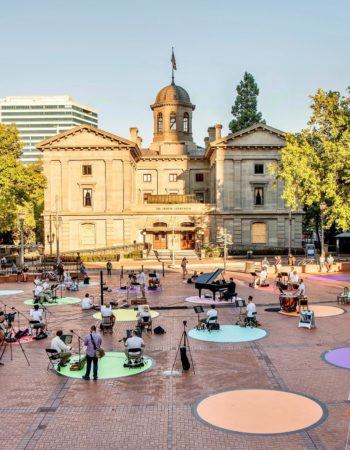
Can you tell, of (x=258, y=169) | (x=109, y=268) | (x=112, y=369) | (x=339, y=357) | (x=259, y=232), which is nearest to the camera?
(x=112, y=369)

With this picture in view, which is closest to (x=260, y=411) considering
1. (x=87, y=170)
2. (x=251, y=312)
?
(x=251, y=312)

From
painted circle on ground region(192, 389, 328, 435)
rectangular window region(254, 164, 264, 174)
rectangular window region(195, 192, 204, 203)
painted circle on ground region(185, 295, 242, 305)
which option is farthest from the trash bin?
rectangular window region(195, 192, 204, 203)

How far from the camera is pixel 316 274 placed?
41.7m

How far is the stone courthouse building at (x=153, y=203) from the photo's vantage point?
200 feet

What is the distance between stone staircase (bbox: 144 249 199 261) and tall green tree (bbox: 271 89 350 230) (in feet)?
57.5

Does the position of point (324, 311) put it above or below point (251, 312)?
below

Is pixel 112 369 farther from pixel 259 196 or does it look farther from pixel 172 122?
pixel 172 122

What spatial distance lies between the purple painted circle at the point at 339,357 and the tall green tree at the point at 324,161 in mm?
25435

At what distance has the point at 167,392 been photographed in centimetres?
1327

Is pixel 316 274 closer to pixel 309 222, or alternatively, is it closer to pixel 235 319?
pixel 235 319

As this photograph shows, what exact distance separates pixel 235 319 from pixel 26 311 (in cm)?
1147

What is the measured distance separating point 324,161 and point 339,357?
2943cm

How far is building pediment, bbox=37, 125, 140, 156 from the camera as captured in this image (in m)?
60.4

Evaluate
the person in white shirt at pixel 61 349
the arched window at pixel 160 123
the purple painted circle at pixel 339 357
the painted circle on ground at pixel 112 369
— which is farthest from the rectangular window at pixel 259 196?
the person in white shirt at pixel 61 349
